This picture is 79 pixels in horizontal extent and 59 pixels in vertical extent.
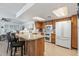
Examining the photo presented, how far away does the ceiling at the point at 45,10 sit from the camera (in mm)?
1460

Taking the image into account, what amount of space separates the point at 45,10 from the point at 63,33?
43 cm

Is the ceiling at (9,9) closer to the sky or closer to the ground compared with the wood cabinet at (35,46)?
closer to the sky

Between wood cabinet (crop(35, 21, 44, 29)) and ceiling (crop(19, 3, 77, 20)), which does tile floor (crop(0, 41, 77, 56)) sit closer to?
wood cabinet (crop(35, 21, 44, 29))

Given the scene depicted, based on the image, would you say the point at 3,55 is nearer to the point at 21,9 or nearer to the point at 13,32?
the point at 13,32

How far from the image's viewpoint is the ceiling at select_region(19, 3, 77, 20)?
1.46 meters

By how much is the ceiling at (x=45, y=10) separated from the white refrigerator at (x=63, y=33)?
14 centimetres

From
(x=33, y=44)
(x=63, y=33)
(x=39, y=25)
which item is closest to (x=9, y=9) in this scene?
(x=39, y=25)

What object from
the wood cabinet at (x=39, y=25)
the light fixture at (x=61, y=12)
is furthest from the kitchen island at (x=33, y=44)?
the light fixture at (x=61, y=12)

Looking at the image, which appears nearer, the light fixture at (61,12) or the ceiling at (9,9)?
the ceiling at (9,9)

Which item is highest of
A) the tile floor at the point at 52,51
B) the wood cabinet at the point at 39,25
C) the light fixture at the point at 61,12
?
the light fixture at the point at 61,12

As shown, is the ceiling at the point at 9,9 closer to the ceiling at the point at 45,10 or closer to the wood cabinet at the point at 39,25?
the ceiling at the point at 45,10

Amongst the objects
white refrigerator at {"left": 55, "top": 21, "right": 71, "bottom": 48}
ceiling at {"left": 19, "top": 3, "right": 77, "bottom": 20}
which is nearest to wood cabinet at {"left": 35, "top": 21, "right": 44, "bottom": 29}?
ceiling at {"left": 19, "top": 3, "right": 77, "bottom": 20}

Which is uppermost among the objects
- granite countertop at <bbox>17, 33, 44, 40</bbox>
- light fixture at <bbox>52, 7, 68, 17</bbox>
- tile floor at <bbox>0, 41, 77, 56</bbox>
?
light fixture at <bbox>52, 7, 68, 17</bbox>

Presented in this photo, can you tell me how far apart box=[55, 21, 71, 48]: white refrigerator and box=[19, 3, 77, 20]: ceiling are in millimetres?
136
